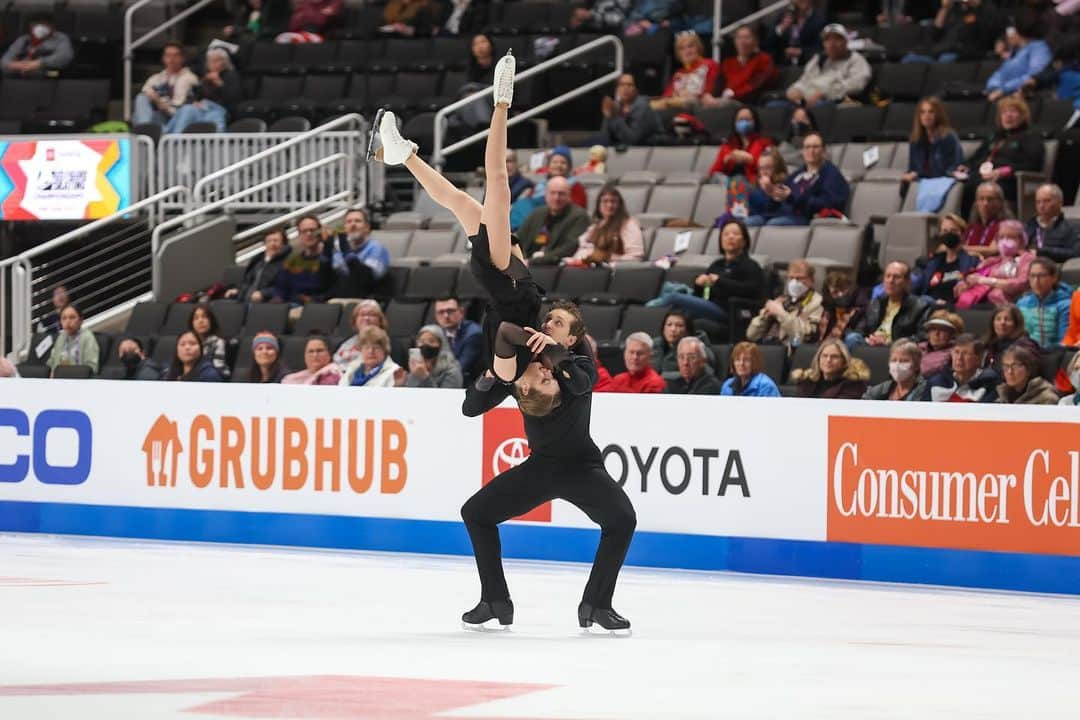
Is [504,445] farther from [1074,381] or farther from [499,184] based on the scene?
[499,184]

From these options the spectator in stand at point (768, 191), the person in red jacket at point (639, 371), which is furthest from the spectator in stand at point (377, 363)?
the spectator in stand at point (768, 191)

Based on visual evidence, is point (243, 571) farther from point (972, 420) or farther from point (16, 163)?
point (16, 163)

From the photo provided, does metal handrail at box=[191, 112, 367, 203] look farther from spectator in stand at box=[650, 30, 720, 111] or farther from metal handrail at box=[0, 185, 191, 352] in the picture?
spectator in stand at box=[650, 30, 720, 111]

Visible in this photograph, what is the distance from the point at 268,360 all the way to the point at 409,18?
24.4ft

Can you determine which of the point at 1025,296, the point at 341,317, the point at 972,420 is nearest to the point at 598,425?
the point at 972,420

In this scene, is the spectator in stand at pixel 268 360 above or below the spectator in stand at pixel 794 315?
below

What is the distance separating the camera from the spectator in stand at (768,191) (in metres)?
14.1

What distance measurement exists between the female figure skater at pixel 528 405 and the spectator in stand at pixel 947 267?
17.8ft

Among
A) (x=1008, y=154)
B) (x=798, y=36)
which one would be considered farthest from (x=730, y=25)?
(x=1008, y=154)

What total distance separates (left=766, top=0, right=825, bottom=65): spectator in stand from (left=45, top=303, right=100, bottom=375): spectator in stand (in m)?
6.70

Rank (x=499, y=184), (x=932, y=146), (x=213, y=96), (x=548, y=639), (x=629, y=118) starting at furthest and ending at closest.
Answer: (x=213, y=96), (x=629, y=118), (x=932, y=146), (x=548, y=639), (x=499, y=184)

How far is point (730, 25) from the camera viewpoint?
17.6 m

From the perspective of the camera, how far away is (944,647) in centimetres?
727

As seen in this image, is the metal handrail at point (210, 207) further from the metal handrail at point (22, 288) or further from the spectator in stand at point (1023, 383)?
the spectator in stand at point (1023, 383)
